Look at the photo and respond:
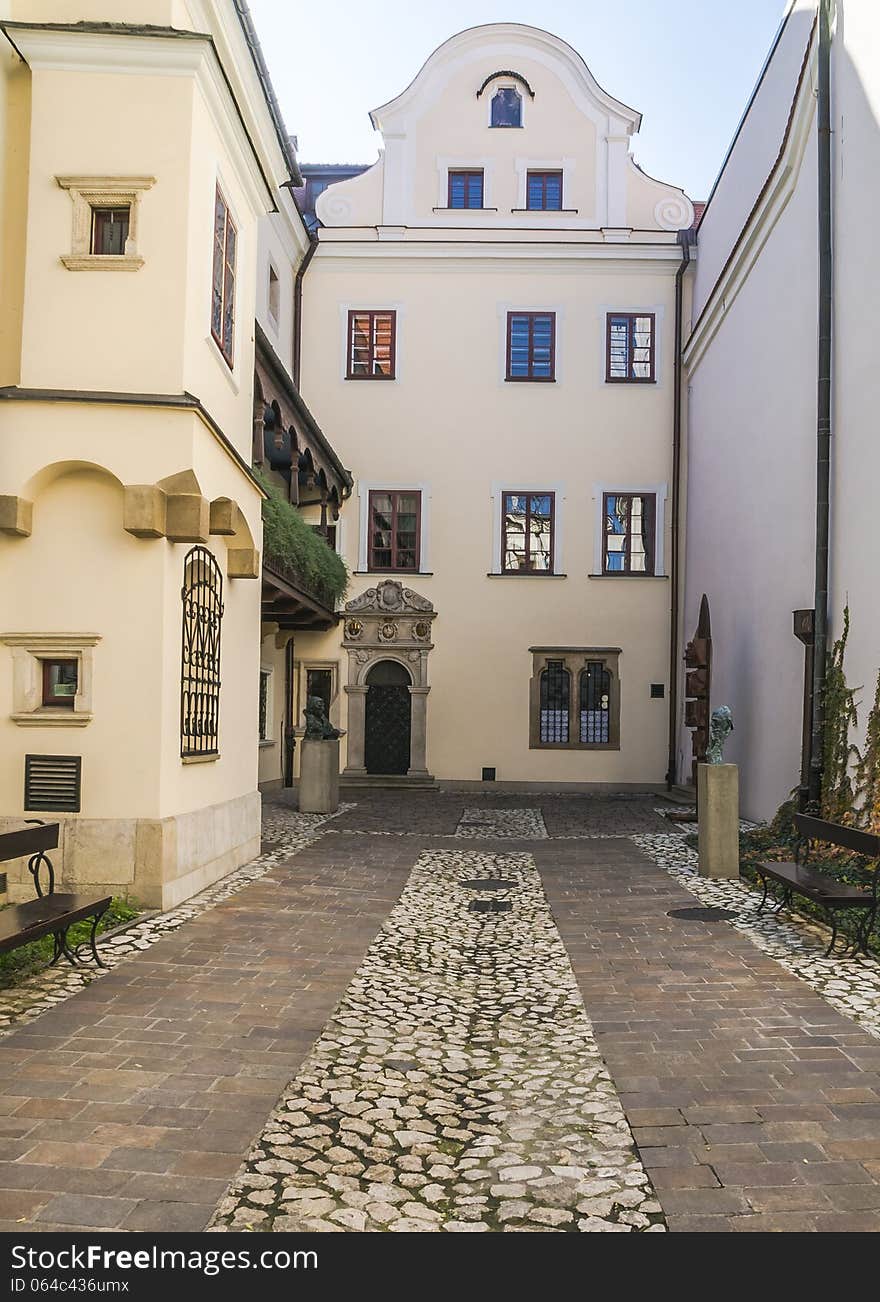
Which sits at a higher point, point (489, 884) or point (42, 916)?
point (42, 916)

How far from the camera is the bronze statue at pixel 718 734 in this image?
10.5 meters

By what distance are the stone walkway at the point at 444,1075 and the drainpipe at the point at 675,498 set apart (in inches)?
522

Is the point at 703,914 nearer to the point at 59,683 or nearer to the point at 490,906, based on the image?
the point at 490,906

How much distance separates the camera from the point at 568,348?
22047 millimetres

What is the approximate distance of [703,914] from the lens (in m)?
8.59

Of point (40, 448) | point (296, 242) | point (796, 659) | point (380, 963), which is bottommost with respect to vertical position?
point (380, 963)

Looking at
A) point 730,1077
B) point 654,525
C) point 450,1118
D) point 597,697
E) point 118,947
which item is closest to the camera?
point 450,1118

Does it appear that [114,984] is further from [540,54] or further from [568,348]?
[540,54]

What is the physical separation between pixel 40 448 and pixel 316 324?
48.3ft

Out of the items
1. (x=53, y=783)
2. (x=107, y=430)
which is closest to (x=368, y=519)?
(x=107, y=430)

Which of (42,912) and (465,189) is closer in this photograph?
(42,912)

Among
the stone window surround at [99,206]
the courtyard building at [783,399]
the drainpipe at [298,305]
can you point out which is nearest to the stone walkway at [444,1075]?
the stone window surround at [99,206]

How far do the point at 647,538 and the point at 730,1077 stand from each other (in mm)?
18034
